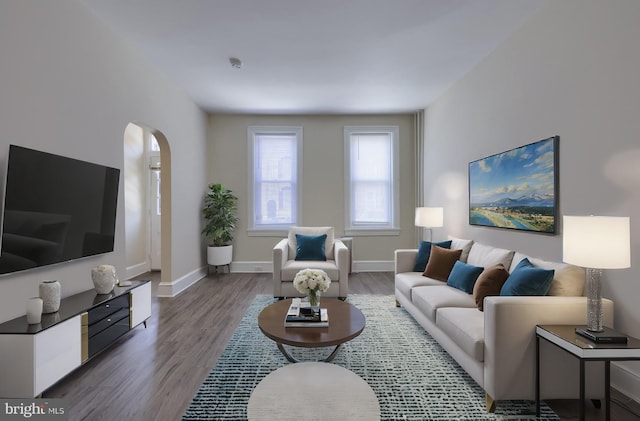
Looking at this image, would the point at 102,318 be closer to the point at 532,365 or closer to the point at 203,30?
the point at 203,30

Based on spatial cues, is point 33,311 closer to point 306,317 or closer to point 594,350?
point 306,317

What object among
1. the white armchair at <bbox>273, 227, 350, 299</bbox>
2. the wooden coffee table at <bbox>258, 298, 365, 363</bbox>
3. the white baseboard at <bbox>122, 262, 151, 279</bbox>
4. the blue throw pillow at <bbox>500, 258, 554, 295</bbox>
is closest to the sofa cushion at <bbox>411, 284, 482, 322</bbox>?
the blue throw pillow at <bbox>500, 258, 554, 295</bbox>

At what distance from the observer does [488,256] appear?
10.2 feet

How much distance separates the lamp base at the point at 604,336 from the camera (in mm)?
1694

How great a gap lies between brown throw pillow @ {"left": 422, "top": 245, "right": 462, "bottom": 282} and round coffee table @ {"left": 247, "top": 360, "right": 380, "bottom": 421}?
84.7 inches

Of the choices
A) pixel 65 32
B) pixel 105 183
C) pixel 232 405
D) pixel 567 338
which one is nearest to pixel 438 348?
pixel 567 338

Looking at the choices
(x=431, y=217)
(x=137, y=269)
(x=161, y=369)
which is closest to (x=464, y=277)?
(x=431, y=217)

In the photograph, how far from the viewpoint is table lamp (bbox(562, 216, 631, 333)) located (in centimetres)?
173

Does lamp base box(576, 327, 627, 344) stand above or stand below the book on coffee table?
above

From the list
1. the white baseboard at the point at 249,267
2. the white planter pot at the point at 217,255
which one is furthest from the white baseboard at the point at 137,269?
the white baseboard at the point at 249,267

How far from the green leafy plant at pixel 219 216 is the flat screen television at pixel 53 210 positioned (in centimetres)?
241

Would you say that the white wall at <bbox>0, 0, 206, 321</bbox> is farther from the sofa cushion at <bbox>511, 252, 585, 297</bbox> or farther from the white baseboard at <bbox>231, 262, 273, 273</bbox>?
the sofa cushion at <bbox>511, 252, 585, 297</bbox>

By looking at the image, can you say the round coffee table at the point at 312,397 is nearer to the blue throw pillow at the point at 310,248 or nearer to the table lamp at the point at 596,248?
the table lamp at the point at 596,248

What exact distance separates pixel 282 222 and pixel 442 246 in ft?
10.2
